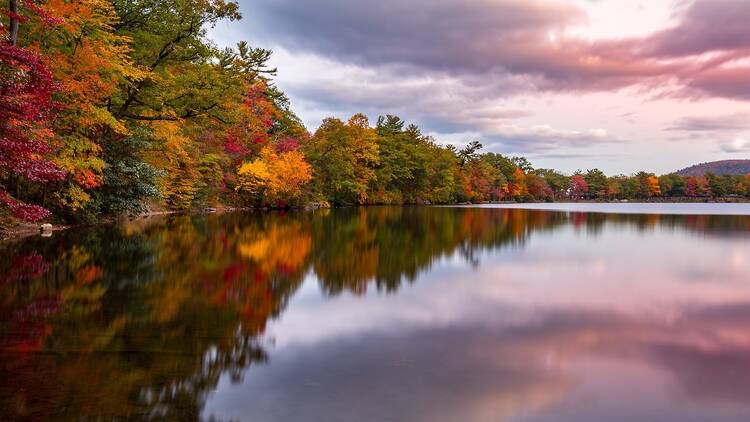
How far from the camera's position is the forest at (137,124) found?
12844 millimetres

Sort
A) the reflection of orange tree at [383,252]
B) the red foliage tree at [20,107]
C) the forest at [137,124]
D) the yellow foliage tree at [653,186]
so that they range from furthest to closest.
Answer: the yellow foliage tree at [653,186] < the forest at [137,124] < the reflection of orange tree at [383,252] < the red foliage tree at [20,107]

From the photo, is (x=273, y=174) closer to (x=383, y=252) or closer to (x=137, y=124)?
(x=137, y=124)

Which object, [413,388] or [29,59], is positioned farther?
[29,59]

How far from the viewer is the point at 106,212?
2533 centimetres

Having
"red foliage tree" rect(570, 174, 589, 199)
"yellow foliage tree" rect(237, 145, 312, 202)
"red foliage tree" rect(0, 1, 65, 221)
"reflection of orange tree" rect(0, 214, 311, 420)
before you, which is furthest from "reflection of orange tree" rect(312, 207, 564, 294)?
"red foliage tree" rect(570, 174, 589, 199)

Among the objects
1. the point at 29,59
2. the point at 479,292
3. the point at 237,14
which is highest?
the point at 237,14

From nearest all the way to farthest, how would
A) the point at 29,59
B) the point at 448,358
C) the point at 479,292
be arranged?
the point at 448,358
the point at 479,292
the point at 29,59

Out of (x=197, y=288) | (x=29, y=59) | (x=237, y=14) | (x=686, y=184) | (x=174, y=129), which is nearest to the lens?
(x=197, y=288)

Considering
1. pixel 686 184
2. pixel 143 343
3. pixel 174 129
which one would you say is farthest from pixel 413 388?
pixel 686 184

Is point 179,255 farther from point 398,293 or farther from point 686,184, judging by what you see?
point 686,184

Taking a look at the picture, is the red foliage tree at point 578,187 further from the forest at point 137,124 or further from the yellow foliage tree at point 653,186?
the forest at point 137,124

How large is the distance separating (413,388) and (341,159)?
5188 centimetres

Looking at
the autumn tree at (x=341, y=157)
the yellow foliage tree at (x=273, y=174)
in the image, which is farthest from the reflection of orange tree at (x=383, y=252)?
the autumn tree at (x=341, y=157)

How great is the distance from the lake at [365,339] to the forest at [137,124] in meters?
4.43
